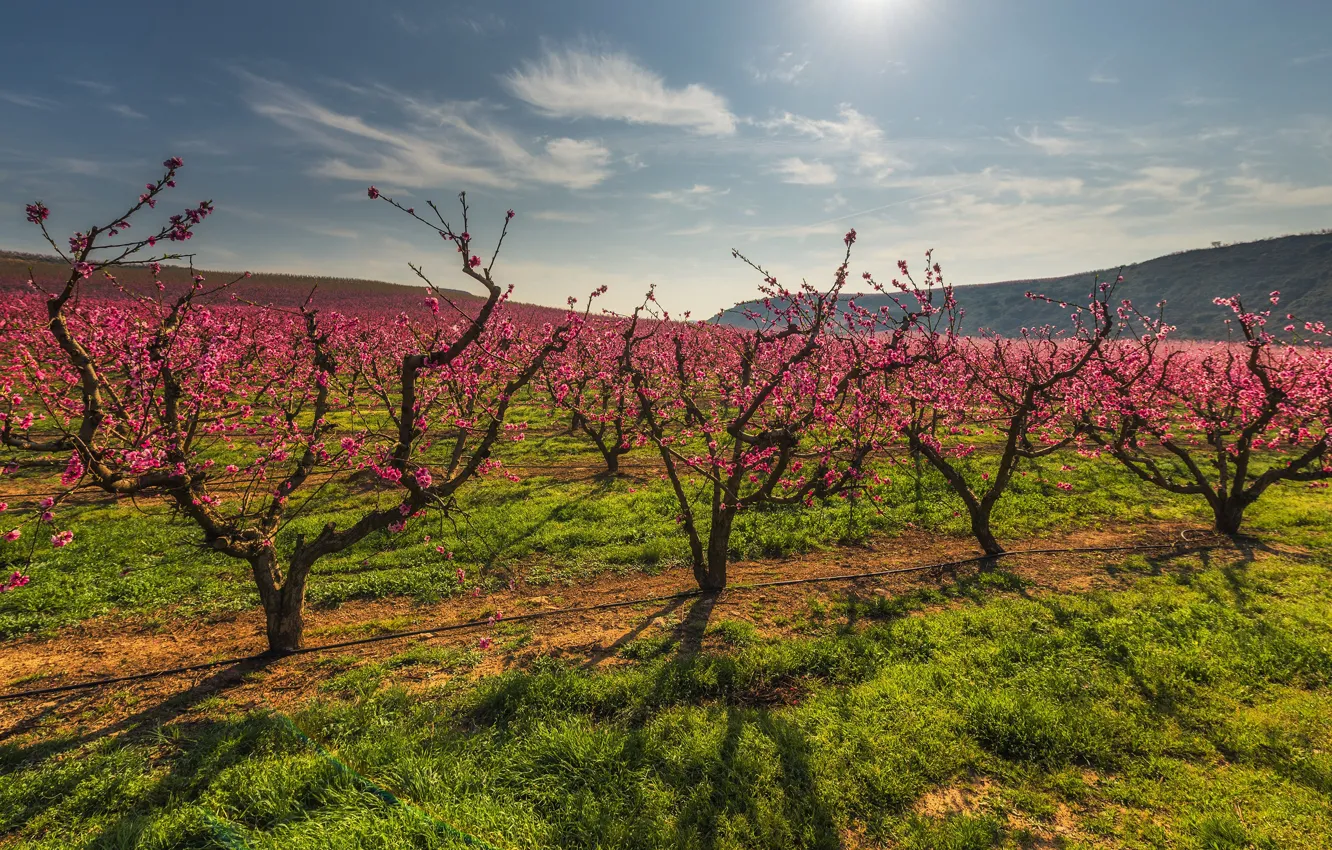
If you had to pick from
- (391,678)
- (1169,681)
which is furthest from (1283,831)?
(391,678)

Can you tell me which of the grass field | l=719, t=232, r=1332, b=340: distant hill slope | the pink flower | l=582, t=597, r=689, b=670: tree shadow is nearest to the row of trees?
the pink flower

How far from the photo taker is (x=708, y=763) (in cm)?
560

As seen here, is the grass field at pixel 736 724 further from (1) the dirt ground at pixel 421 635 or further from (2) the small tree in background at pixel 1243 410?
(2) the small tree in background at pixel 1243 410

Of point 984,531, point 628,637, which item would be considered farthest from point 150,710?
point 984,531

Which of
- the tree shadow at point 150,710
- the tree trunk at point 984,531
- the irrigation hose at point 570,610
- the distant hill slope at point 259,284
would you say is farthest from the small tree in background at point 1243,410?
the distant hill slope at point 259,284

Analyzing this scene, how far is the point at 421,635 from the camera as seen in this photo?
27.9 ft

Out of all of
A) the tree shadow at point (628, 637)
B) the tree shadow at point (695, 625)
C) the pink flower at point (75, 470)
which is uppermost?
the pink flower at point (75, 470)

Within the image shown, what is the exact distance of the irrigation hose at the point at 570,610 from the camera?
283 inches

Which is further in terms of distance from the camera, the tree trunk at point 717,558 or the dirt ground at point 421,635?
the tree trunk at point 717,558

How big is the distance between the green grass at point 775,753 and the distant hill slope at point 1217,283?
233 ft

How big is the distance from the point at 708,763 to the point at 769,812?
2.58 feet

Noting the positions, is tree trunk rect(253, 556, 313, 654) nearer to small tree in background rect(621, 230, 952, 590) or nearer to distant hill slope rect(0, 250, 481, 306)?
small tree in background rect(621, 230, 952, 590)

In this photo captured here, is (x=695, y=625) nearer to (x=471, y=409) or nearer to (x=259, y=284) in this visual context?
(x=471, y=409)

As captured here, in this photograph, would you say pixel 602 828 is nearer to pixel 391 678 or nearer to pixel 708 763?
pixel 708 763
